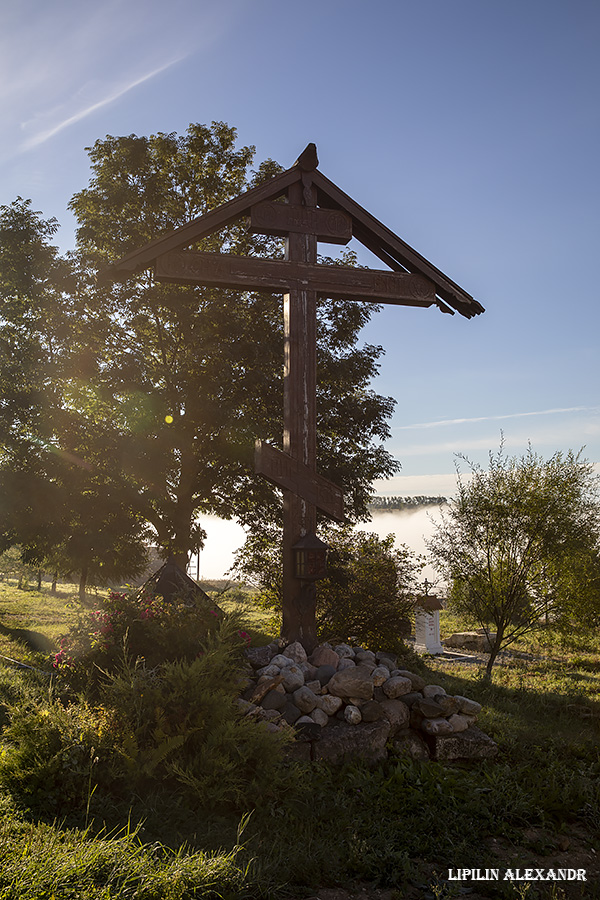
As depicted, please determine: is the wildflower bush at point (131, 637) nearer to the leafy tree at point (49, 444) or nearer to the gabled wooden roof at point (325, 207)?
the gabled wooden roof at point (325, 207)

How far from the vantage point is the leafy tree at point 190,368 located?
14609 mm

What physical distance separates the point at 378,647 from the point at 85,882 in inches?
377

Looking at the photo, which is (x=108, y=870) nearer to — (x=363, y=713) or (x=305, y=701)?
(x=305, y=701)

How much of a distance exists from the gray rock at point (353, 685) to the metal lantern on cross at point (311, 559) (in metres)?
1.40

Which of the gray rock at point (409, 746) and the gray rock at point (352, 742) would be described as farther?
the gray rock at point (409, 746)

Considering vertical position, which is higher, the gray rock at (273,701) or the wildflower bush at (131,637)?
the wildflower bush at (131,637)

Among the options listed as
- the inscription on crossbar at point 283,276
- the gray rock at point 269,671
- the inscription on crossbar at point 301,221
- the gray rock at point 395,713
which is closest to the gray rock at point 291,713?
the gray rock at point 269,671

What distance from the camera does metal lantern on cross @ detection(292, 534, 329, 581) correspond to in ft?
25.5

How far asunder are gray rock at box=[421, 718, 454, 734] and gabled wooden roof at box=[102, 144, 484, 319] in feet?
18.4

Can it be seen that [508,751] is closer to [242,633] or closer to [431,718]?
[431,718]

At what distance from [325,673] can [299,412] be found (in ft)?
10.6

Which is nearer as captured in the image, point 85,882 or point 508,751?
point 85,882

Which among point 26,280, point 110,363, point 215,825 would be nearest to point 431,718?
point 215,825

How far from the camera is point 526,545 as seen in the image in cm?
1349
